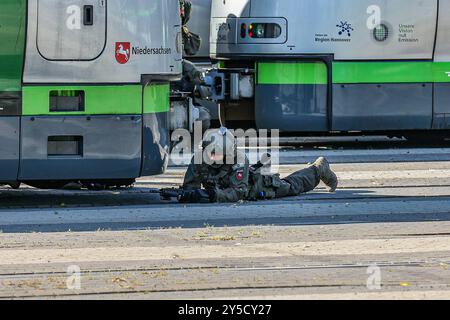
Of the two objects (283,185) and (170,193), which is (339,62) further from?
(170,193)

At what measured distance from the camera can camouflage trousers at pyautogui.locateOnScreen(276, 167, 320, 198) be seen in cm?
1264

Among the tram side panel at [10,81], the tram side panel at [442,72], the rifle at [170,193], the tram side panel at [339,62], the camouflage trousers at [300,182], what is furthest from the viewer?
the tram side panel at [442,72]

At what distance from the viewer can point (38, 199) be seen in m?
12.7

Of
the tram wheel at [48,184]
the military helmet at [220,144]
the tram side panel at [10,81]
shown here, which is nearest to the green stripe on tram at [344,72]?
the tram wheel at [48,184]

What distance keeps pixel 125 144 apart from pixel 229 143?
946 mm

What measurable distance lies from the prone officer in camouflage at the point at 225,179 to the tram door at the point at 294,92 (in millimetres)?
3802

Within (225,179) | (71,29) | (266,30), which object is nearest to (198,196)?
(225,179)

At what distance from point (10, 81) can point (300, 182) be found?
298 cm

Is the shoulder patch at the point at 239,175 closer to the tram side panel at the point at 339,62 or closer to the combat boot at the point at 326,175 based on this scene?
the combat boot at the point at 326,175

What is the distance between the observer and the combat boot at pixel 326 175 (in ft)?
42.0
